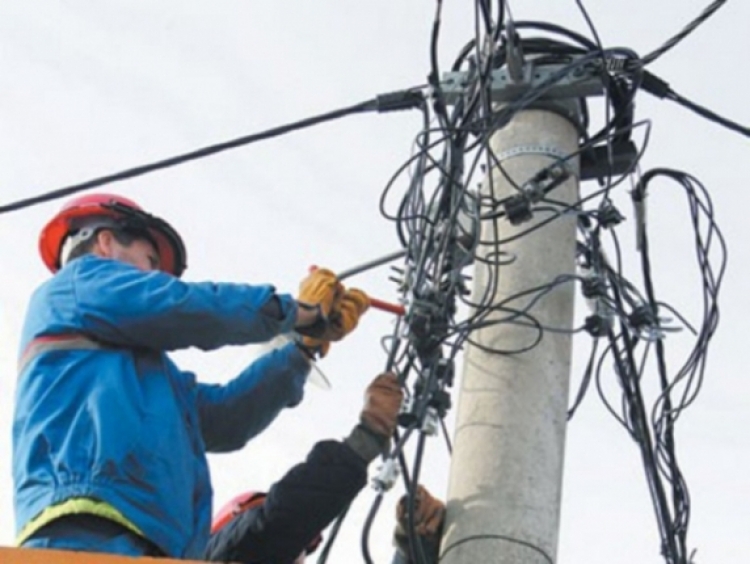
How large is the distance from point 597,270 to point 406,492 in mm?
1171

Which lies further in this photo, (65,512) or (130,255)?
(130,255)

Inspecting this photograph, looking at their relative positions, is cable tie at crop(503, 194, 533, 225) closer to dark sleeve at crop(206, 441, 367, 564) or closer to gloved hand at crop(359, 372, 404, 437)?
gloved hand at crop(359, 372, 404, 437)

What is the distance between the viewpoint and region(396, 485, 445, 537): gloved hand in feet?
17.2

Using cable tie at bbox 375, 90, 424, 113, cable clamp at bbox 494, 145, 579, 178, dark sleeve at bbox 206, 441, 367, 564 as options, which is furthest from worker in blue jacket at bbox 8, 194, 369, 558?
cable tie at bbox 375, 90, 424, 113

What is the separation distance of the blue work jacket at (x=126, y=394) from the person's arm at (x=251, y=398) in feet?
1.36

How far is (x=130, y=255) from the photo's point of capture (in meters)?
5.39

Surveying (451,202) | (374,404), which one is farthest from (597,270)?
(374,404)

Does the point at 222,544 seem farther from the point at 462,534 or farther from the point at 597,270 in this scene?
the point at 597,270

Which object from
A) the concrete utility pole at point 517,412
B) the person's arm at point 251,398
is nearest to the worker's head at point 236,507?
the person's arm at point 251,398

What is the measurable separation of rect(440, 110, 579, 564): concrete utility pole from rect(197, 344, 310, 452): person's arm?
780 mm

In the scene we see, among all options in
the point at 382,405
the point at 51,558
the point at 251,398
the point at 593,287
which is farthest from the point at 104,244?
the point at 51,558

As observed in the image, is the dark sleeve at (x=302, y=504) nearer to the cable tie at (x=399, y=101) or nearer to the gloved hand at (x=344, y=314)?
the gloved hand at (x=344, y=314)

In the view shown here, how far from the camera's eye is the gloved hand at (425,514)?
5234 mm

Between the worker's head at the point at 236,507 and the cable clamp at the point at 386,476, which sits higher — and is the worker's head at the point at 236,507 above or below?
above
